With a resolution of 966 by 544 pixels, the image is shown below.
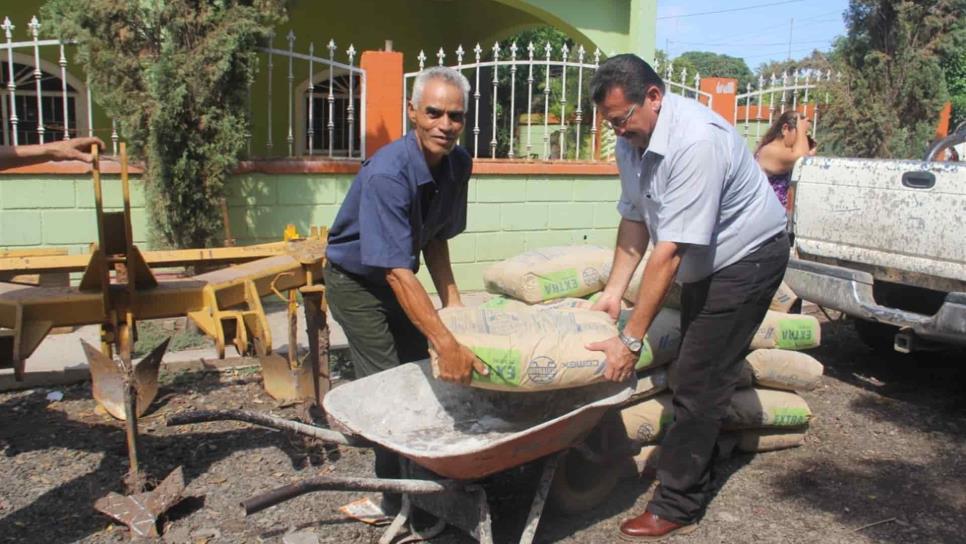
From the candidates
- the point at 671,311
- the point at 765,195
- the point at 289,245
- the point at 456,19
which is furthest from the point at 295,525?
the point at 456,19

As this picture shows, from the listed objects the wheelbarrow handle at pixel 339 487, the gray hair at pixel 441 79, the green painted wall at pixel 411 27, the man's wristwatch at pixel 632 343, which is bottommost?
the wheelbarrow handle at pixel 339 487

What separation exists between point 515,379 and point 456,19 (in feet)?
37.5

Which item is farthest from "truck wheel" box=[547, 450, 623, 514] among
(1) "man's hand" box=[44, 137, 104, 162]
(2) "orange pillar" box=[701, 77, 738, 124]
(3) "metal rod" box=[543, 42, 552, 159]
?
(2) "orange pillar" box=[701, 77, 738, 124]

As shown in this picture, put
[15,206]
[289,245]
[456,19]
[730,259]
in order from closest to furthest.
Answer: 1. [730,259]
2. [289,245]
3. [15,206]
4. [456,19]

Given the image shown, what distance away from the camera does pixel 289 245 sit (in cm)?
450

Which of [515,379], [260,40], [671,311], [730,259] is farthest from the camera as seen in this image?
[260,40]

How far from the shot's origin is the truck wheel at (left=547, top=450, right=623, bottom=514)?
3.46 meters

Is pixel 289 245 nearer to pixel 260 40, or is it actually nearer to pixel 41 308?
pixel 41 308

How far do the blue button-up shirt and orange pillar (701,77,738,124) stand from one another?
6.13 meters

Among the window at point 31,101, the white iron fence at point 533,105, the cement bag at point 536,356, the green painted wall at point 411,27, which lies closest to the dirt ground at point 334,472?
the cement bag at point 536,356

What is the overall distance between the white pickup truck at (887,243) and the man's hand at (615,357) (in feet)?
8.31

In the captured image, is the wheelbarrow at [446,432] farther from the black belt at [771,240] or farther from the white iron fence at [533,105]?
the white iron fence at [533,105]

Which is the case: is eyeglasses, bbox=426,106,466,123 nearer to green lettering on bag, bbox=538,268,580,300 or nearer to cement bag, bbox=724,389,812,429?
green lettering on bag, bbox=538,268,580,300

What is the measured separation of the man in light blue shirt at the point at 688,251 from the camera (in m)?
2.94
